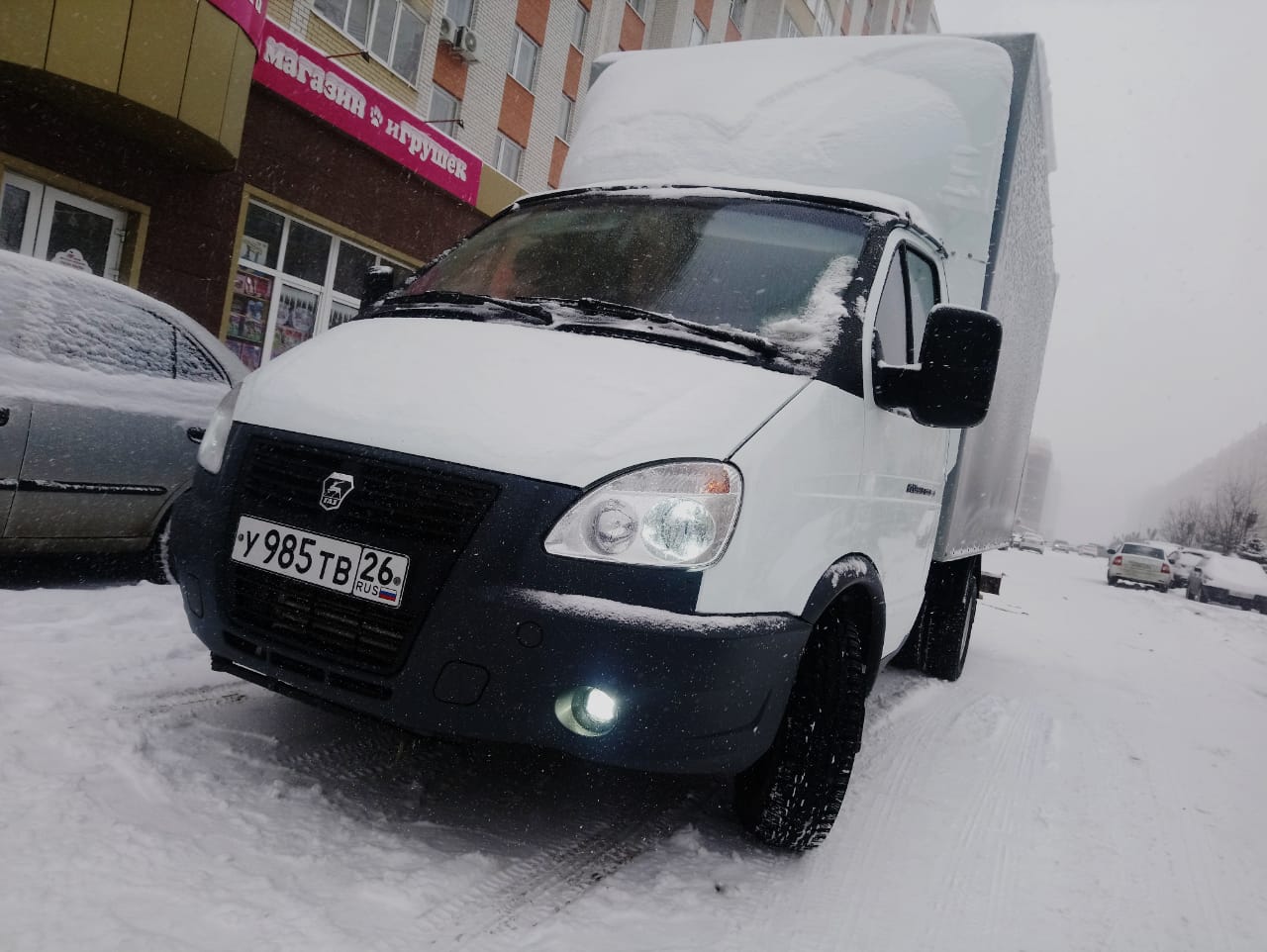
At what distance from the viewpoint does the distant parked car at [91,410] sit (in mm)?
4262

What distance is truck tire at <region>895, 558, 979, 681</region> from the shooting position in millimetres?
6016

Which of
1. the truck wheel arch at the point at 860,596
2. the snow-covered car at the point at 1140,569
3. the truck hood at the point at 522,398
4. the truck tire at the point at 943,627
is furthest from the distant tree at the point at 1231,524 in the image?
the truck hood at the point at 522,398

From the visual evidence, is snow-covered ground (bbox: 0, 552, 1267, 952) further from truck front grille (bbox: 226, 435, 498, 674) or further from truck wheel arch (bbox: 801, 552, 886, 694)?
truck wheel arch (bbox: 801, 552, 886, 694)

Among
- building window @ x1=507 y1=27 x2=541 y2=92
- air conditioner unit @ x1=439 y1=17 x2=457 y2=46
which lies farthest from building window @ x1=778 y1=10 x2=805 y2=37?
air conditioner unit @ x1=439 y1=17 x2=457 y2=46

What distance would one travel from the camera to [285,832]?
2.46m

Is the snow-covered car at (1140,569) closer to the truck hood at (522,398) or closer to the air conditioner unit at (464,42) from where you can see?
the air conditioner unit at (464,42)

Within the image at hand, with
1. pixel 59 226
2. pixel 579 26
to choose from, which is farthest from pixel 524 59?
pixel 59 226

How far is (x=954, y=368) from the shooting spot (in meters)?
2.91

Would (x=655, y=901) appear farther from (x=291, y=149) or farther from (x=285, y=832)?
(x=291, y=149)

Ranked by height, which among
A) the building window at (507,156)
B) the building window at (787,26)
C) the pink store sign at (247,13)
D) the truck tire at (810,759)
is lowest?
the truck tire at (810,759)

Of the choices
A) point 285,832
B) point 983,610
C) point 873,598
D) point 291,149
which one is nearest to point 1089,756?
point 873,598

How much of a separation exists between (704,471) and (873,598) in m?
1.11

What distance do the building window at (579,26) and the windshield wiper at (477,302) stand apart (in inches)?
769

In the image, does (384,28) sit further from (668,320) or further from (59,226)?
(668,320)
